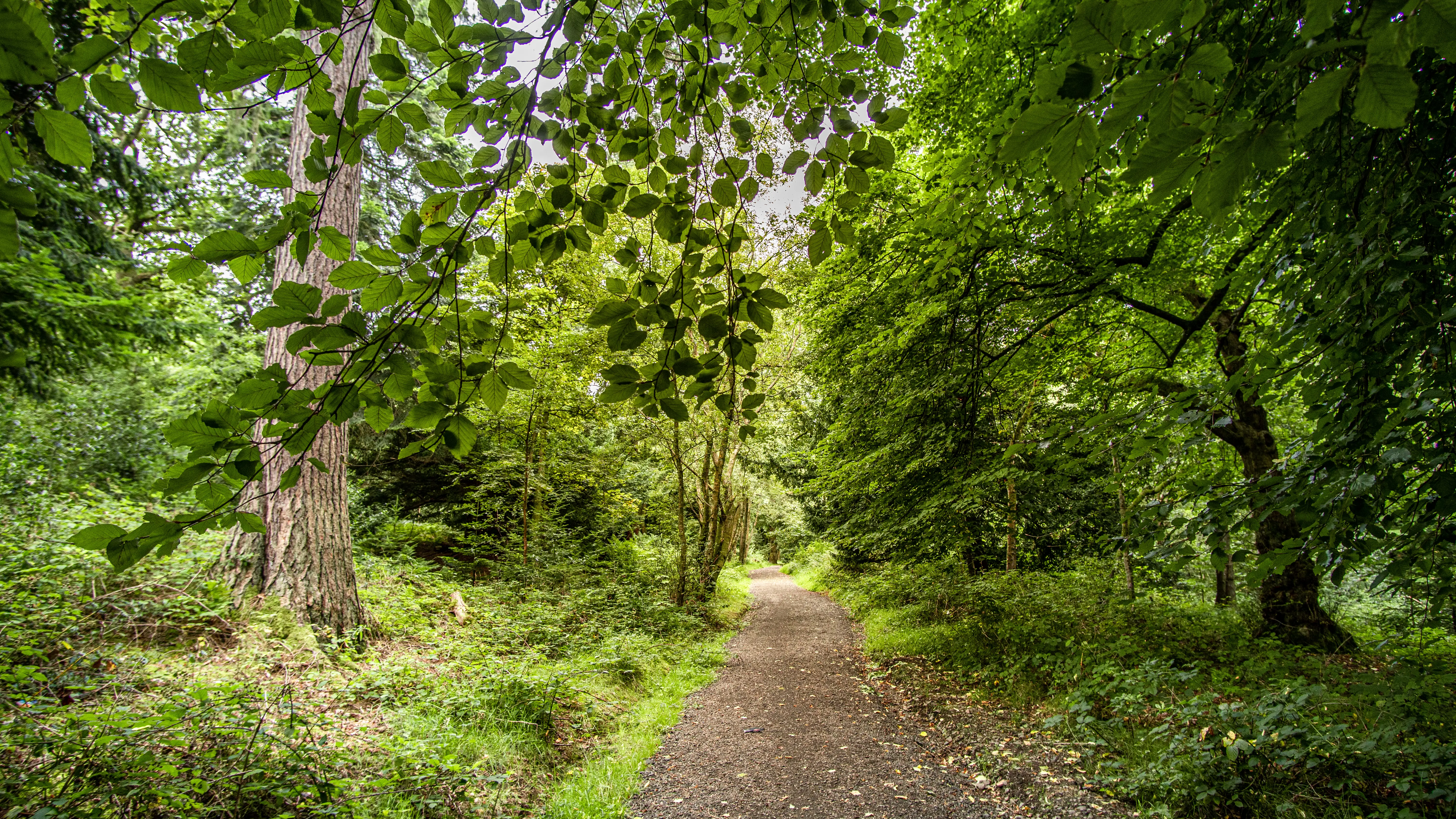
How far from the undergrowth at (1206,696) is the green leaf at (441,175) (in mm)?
4497

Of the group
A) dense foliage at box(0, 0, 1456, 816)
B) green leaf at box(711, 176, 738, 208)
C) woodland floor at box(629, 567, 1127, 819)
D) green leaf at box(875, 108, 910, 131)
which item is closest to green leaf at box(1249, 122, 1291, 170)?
dense foliage at box(0, 0, 1456, 816)

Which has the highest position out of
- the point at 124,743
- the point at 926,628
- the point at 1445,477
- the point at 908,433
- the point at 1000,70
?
the point at 1000,70

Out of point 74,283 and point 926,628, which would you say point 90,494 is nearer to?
point 74,283

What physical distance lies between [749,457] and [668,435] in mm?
3890

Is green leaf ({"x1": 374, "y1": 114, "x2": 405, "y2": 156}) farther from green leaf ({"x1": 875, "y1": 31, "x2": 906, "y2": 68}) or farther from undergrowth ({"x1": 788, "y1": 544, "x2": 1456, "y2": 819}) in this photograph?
undergrowth ({"x1": 788, "y1": 544, "x2": 1456, "y2": 819})

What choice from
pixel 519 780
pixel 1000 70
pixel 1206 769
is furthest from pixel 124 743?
pixel 1000 70

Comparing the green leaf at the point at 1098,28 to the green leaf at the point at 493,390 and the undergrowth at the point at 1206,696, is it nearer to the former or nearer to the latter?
the green leaf at the point at 493,390

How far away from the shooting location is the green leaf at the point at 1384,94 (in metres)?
0.64

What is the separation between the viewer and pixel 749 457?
1388 centimetres

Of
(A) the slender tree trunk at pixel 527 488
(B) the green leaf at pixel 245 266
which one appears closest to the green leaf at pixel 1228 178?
(B) the green leaf at pixel 245 266

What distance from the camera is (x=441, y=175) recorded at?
3.54 feet

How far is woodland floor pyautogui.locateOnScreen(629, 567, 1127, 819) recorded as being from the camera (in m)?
3.63

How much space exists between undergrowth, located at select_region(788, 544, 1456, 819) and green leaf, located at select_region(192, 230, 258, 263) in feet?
15.4

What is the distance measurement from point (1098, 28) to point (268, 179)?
132 centimetres
